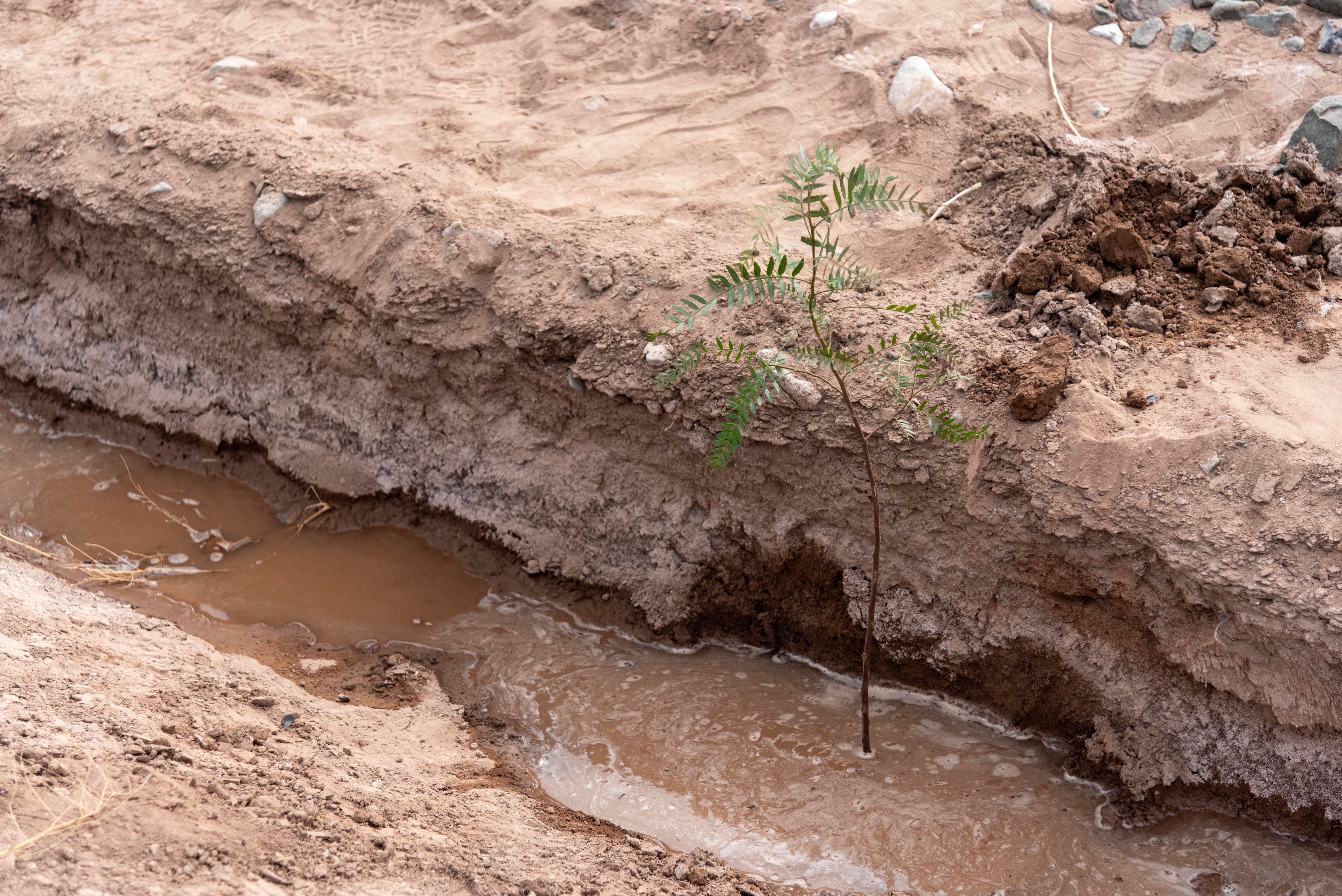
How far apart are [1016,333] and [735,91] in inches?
74.2

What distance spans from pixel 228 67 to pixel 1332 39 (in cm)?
471

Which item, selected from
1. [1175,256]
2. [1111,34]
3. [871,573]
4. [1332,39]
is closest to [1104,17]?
[1111,34]

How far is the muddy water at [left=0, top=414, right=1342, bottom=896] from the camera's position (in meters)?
2.77

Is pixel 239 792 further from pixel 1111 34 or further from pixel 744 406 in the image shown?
pixel 1111 34

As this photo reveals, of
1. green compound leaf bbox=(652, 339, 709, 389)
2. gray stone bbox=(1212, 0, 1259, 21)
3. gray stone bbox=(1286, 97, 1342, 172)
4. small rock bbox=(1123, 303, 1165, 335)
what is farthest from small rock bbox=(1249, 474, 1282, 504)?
gray stone bbox=(1212, 0, 1259, 21)

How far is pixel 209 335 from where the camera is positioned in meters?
4.11

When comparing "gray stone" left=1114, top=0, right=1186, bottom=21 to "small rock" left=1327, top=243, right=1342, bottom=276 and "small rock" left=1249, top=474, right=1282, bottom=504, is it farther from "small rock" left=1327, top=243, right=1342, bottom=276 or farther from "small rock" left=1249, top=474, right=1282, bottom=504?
"small rock" left=1249, top=474, right=1282, bottom=504

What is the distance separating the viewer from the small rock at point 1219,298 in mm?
3041

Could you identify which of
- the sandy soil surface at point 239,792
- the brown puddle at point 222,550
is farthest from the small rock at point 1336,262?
the brown puddle at point 222,550

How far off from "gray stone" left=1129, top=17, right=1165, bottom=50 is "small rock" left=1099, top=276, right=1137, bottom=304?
1588 mm

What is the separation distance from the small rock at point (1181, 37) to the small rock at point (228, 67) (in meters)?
4.06

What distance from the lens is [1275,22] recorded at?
3.96 m

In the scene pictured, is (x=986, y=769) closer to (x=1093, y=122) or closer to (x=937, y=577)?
(x=937, y=577)

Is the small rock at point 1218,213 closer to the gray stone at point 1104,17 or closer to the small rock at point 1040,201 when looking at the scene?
the small rock at point 1040,201
